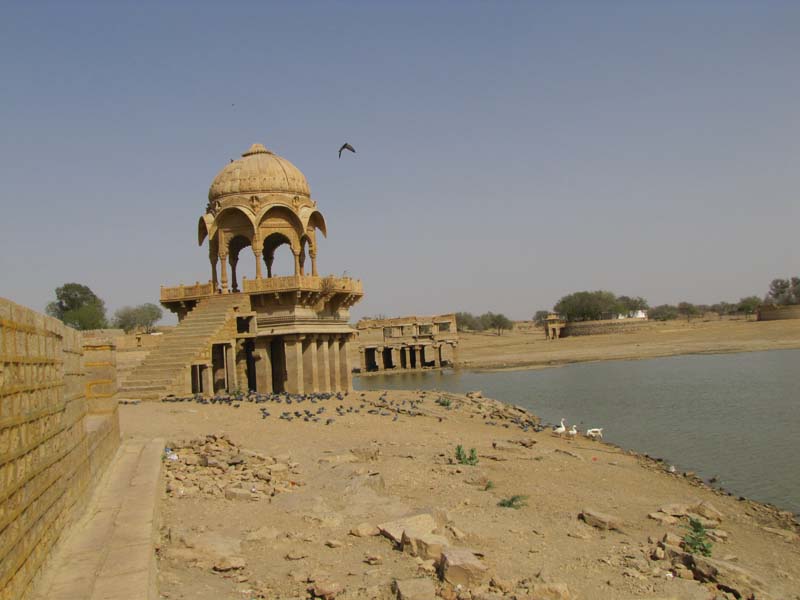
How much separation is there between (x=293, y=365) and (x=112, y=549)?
58.7 ft

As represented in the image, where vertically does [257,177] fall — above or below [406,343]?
above

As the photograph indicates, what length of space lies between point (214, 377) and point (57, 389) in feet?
59.8

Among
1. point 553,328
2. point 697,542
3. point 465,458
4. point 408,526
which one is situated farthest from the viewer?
point 553,328

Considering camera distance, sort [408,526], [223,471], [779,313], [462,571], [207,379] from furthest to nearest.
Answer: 1. [779,313]
2. [207,379]
3. [223,471]
4. [408,526]
5. [462,571]

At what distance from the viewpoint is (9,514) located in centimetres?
480

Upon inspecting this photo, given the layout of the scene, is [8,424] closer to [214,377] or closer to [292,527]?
[292,527]

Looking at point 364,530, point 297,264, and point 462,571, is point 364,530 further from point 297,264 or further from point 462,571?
point 297,264

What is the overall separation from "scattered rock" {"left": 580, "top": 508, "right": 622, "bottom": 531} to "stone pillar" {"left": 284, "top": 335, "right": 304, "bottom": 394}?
1563cm

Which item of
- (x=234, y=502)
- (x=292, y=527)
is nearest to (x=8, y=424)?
(x=292, y=527)

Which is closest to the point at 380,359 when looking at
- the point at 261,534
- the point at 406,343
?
the point at 406,343

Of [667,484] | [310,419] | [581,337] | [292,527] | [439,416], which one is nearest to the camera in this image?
[292,527]

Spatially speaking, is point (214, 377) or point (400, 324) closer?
point (214, 377)

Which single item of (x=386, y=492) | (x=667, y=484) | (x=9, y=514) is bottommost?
(x=667, y=484)

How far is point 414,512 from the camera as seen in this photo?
8984mm
